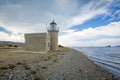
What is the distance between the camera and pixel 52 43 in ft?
115

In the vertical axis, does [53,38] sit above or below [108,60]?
above

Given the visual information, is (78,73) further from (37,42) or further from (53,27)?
(53,27)

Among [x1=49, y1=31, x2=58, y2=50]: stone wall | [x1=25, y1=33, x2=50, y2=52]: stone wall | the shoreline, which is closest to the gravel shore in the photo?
the shoreline

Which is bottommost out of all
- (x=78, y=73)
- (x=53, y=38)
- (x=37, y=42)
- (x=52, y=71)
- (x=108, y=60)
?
(x=108, y=60)

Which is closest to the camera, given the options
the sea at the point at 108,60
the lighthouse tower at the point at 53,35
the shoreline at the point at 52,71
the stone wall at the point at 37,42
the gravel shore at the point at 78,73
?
the shoreline at the point at 52,71

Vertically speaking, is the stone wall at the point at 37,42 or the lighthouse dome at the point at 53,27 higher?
the lighthouse dome at the point at 53,27

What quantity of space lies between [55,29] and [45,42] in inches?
259

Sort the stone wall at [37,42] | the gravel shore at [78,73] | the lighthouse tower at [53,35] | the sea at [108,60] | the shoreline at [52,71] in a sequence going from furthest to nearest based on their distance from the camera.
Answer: the lighthouse tower at [53,35] → the stone wall at [37,42] → the sea at [108,60] → the gravel shore at [78,73] → the shoreline at [52,71]

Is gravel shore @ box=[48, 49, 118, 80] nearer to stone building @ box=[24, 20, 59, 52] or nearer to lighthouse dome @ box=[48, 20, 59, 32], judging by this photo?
stone building @ box=[24, 20, 59, 52]

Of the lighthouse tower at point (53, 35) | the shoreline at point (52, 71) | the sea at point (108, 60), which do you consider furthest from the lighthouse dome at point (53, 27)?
the shoreline at point (52, 71)

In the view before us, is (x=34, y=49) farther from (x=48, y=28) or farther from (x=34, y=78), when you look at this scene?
(x=34, y=78)

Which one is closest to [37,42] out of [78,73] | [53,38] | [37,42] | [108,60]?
[37,42]

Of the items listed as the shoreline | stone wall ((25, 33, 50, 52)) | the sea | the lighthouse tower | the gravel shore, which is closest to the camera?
the shoreline

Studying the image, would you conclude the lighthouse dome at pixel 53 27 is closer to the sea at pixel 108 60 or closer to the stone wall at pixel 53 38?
the stone wall at pixel 53 38
